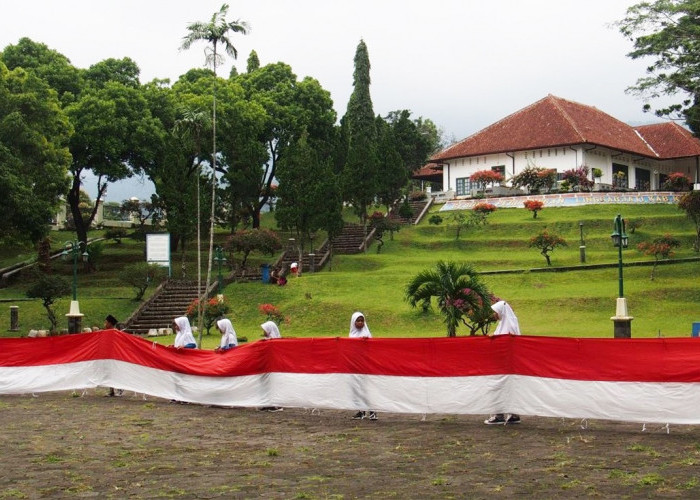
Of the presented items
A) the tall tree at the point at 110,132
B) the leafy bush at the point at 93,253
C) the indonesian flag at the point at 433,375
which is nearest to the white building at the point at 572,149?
the tall tree at the point at 110,132

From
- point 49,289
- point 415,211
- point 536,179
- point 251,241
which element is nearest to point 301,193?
point 251,241

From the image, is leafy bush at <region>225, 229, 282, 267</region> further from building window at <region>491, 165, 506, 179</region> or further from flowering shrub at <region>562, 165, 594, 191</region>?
building window at <region>491, 165, 506, 179</region>

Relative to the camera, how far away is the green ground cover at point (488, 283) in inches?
1171

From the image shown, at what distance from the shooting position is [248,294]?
36500 mm

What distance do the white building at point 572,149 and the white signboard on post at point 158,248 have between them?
2693 cm

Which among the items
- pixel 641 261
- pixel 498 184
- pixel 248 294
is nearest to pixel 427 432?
pixel 248 294

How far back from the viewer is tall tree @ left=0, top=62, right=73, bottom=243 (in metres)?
35.0

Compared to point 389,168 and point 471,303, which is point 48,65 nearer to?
point 389,168

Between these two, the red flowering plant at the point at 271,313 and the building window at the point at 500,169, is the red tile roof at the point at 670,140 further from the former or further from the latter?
the red flowering plant at the point at 271,313

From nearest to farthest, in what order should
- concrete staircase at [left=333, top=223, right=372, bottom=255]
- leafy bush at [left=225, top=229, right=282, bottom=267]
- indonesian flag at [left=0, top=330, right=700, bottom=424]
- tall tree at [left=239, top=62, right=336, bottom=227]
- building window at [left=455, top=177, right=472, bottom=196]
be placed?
indonesian flag at [left=0, top=330, right=700, bottom=424], leafy bush at [left=225, top=229, right=282, bottom=267], concrete staircase at [left=333, top=223, right=372, bottom=255], tall tree at [left=239, top=62, right=336, bottom=227], building window at [left=455, top=177, right=472, bottom=196]

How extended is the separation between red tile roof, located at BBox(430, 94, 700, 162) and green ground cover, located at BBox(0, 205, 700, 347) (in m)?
8.10

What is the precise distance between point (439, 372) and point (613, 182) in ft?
161

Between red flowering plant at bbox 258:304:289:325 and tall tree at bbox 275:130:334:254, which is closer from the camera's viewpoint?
red flowering plant at bbox 258:304:289:325

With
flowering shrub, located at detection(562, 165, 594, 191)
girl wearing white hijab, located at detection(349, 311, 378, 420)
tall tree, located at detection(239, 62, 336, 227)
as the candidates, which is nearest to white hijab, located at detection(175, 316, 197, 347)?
girl wearing white hijab, located at detection(349, 311, 378, 420)
